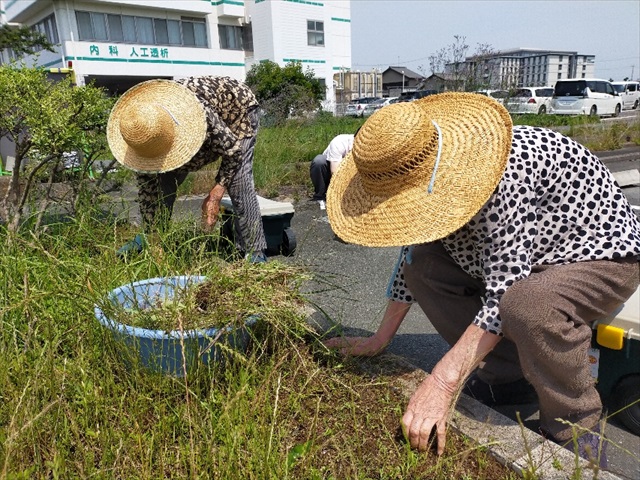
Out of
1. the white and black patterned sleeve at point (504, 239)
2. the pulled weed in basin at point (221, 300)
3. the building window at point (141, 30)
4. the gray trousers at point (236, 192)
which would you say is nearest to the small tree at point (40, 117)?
the gray trousers at point (236, 192)

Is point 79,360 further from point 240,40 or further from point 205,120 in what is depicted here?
point 240,40

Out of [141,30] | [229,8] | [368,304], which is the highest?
[229,8]

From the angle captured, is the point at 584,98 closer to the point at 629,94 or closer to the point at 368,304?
the point at 629,94

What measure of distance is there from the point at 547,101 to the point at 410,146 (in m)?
23.9

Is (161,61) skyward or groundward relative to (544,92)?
skyward

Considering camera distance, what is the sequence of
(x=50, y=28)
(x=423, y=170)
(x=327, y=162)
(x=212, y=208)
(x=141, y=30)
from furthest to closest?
(x=141, y=30)
(x=50, y=28)
(x=327, y=162)
(x=212, y=208)
(x=423, y=170)

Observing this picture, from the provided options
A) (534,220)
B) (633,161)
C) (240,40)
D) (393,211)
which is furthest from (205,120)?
(240,40)

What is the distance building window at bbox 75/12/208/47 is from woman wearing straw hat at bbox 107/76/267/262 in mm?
22318

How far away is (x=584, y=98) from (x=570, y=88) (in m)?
1.17

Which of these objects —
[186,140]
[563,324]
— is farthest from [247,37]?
[563,324]

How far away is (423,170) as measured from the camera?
147 cm

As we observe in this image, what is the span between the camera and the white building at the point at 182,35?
22.0 meters

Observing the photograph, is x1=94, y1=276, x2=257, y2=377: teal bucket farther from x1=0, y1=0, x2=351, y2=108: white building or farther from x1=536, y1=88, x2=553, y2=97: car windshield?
x1=536, y1=88, x2=553, y2=97: car windshield

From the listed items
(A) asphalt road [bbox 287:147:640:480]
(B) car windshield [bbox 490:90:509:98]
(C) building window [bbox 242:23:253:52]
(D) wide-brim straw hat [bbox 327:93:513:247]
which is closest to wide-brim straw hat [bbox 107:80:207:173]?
(A) asphalt road [bbox 287:147:640:480]
